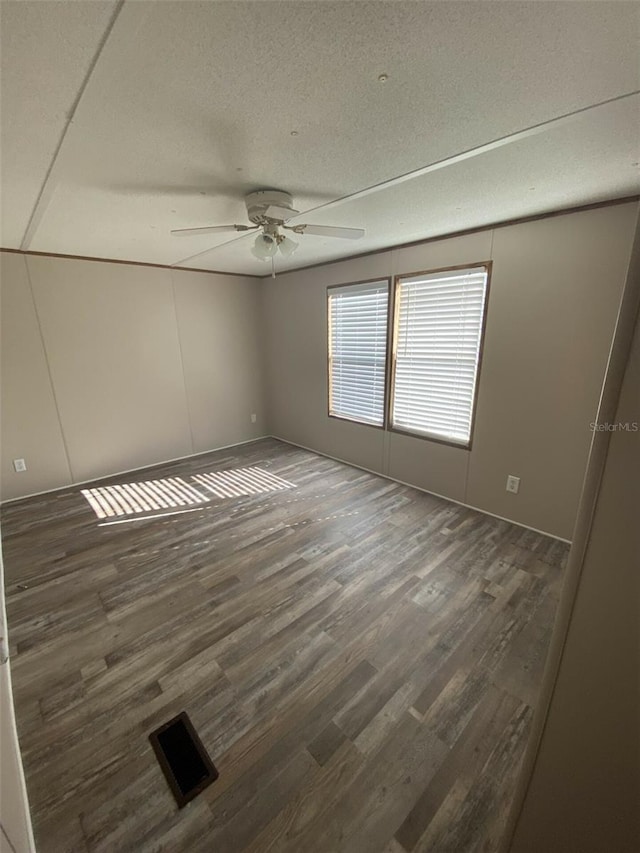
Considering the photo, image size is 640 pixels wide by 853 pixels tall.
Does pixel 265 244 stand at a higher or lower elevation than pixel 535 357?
higher

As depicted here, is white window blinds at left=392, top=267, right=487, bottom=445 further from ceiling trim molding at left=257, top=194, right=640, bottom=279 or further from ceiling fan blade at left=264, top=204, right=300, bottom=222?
ceiling fan blade at left=264, top=204, right=300, bottom=222

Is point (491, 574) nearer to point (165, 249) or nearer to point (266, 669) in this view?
point (266, 669)

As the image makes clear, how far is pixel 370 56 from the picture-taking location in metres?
0.98

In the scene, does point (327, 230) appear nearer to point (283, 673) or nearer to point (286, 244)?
point (286, 244)

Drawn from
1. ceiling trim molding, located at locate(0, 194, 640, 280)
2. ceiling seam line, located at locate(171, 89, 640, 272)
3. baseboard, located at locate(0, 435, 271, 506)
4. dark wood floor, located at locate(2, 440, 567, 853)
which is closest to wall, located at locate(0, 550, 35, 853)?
dark wood floor, located at locate(2, 440, 567, 853)

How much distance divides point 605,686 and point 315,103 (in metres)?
1.82

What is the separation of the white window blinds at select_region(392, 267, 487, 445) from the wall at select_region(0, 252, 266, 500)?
96.8 inches

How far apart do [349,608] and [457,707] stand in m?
0.69

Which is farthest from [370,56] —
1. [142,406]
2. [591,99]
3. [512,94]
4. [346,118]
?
[142,406]

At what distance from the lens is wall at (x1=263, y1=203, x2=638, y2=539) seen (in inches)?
85.3

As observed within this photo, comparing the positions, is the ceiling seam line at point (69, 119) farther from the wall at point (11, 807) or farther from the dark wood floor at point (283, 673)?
the dark wood floor at point (283, 673)

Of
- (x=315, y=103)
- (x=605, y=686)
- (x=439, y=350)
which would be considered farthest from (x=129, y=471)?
(x=605, y=686)

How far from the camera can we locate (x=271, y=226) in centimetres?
199

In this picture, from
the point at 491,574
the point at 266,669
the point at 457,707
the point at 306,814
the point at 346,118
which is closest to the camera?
the point at 306,814
